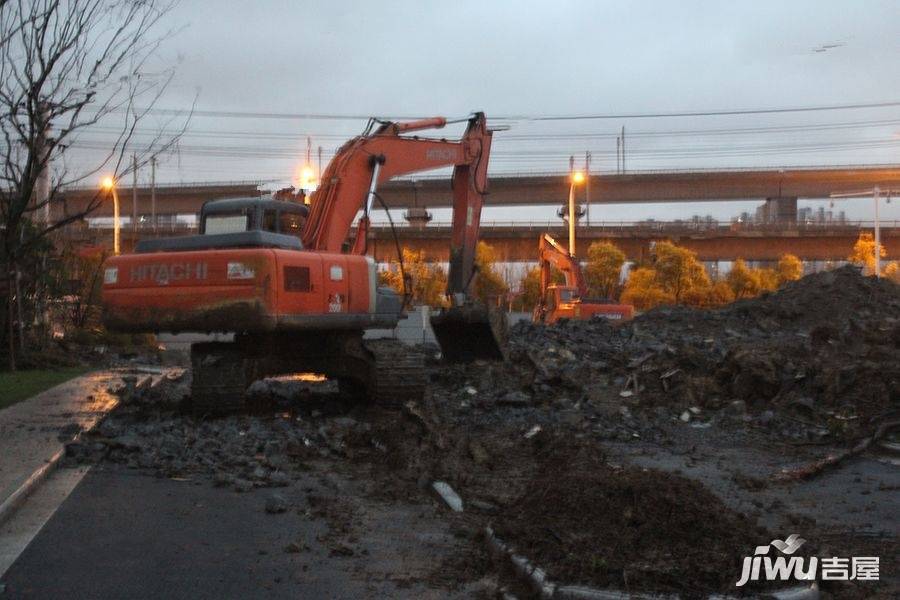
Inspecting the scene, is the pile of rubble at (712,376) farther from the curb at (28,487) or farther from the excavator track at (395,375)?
the curb at (28,487)

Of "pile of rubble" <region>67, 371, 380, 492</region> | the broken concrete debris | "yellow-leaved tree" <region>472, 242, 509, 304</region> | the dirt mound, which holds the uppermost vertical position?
"yellow-leaved tree" <region>472, 242, 509, 304</region>

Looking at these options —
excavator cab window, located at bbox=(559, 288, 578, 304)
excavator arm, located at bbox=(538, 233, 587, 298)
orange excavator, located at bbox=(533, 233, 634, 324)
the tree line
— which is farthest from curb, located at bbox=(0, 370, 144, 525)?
the tree line

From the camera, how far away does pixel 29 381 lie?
2055 centimetres

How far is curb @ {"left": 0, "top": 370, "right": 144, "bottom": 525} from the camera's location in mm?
8477

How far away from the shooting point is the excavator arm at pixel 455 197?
16.3 meters

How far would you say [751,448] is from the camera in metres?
13.0

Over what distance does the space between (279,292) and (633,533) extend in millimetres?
7567

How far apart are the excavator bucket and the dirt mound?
1059 centimetres

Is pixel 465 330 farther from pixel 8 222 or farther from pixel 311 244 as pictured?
pixel 8 222

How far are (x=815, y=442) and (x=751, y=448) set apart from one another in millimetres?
819

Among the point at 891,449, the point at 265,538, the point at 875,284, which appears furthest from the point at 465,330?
the point at 875,284

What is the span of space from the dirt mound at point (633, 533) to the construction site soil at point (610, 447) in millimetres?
14

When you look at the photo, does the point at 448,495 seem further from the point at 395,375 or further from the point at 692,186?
the point at 692,186

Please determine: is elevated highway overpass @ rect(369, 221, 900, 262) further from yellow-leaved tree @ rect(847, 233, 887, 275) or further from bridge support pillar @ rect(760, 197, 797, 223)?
bridge support pillar @ rect(760, 197, 797, 223)
